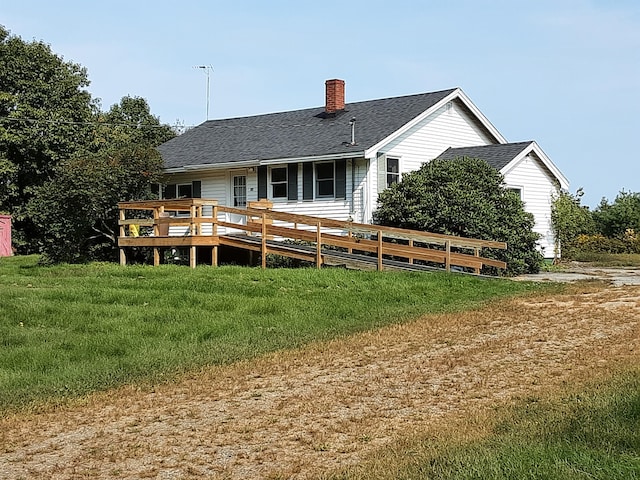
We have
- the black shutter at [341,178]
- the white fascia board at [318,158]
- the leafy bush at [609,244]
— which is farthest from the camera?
the leafy bush at [609,244]

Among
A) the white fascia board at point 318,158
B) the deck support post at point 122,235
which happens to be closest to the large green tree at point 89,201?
the deck support post at point 122,235

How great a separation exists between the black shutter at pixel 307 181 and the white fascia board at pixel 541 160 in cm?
591

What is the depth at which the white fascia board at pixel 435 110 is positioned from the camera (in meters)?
25.5

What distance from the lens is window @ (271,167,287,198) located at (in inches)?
1104

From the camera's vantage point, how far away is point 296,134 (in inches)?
1166

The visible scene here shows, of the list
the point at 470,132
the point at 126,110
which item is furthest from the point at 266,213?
the point at 126,110

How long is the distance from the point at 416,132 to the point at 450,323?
15249 millimetres

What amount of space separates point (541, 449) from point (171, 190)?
87.4 ft

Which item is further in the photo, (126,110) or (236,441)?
(126,110)

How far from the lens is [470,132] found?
99.4ft

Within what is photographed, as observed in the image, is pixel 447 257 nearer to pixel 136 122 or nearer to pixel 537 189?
pixel 537 189

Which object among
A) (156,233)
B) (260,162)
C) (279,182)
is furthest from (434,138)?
(156,233)

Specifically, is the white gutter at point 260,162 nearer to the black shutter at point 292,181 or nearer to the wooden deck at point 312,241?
the black shutter at point 292,181

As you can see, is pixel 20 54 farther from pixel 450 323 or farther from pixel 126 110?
pixel 450 323
